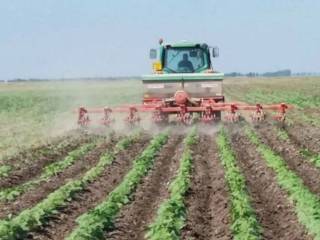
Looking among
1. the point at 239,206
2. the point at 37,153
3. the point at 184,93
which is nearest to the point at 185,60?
the point at 184,93

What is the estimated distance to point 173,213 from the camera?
31.4 feet

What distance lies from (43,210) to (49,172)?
4114mm

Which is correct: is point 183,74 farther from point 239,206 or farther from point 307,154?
point 239,206

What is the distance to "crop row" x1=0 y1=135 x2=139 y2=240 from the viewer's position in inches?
350

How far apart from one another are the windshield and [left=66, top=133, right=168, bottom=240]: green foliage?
23.9 ft

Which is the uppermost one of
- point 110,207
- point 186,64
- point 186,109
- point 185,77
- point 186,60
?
point 186,60

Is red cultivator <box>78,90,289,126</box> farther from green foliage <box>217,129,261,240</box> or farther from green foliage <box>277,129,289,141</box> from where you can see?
green foliage <box>217,129,261,240</box>

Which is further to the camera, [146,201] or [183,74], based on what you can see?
[183,74]

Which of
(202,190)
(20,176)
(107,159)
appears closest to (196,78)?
(107,159)

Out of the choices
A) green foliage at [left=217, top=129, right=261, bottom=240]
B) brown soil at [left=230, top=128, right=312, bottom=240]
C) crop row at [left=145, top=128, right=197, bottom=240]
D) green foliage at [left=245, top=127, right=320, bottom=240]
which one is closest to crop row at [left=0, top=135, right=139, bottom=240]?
crop row at [left=145, top=128, right=197, bottom=240]

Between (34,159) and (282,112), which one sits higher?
(282,112)

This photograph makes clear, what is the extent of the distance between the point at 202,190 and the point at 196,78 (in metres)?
10.3

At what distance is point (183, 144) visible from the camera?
18.4 meters

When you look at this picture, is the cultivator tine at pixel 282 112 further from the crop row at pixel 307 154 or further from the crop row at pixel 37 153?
the crop row at pixel 37 153
